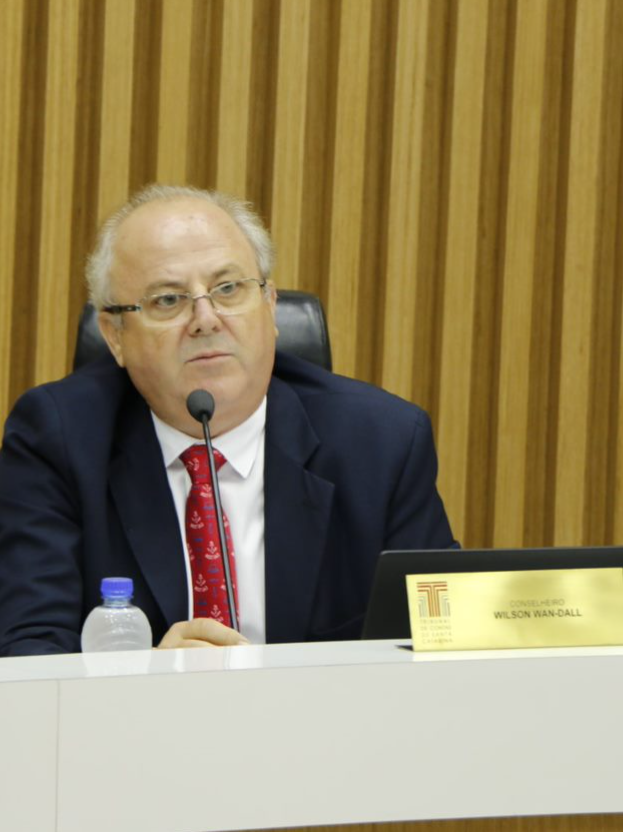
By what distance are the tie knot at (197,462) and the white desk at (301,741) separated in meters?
0.96

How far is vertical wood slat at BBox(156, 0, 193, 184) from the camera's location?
2918 millimetres

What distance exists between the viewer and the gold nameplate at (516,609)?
1.10m

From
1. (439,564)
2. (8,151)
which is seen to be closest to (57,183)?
(8,151)

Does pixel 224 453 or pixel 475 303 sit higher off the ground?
pixel 475 303

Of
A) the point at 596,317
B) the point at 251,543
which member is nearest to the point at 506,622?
the point at 251,543

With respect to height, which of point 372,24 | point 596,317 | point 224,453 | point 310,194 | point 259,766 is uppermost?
point 372,24

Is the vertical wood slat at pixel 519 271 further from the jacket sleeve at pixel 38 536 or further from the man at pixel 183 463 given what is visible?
the jacket sleeve at pixel 38 536

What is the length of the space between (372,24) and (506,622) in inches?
87.7

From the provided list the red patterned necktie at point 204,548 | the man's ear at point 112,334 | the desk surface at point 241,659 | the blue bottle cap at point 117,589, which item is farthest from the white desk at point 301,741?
the man's ear at point 112,334

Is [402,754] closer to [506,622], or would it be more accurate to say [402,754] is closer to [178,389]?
[506,622]

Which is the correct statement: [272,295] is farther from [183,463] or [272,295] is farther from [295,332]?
[183,463]

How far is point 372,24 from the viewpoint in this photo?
306cm

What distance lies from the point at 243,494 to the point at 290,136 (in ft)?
4.06

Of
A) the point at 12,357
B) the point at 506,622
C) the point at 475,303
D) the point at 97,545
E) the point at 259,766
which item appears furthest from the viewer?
the point at 475,303
